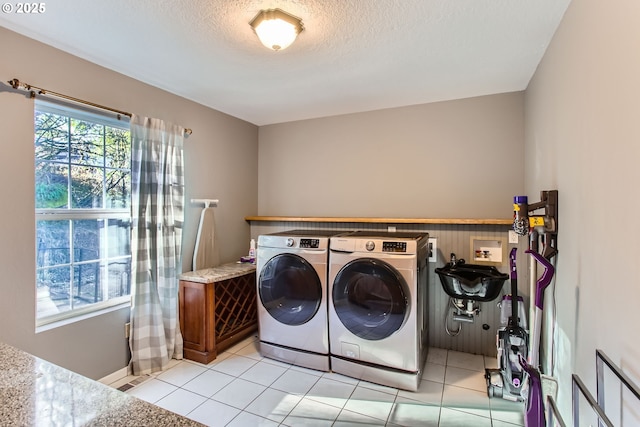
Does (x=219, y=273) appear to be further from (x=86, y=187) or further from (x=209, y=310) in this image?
(x=86, y=187)

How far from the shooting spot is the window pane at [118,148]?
241cm

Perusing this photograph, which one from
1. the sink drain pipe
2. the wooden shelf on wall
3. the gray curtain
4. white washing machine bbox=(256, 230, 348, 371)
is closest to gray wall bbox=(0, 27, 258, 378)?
the gray curtain

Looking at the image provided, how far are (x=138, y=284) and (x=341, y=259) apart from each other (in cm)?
155

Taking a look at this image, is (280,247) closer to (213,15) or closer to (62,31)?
(213,15)

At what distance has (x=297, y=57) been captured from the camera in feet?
7.03

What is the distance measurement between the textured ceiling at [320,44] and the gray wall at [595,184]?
14.7 inches

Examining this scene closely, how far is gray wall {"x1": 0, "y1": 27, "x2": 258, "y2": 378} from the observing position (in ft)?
5.90

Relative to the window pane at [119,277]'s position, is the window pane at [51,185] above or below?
above

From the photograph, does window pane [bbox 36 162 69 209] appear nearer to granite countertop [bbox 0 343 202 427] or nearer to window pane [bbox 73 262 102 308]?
window pane [bbox 73 262 102 308]

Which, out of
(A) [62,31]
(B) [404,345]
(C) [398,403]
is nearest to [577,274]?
(B) [404,345]

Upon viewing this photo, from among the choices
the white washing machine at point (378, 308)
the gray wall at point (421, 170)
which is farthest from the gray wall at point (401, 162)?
the white washing machine at point (378, 308)

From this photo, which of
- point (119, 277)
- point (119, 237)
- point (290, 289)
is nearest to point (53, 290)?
point (119, 277)

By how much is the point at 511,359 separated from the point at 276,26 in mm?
2399

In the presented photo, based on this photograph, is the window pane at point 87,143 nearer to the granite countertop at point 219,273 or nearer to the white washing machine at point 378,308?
the granite countertop at point 219,273
